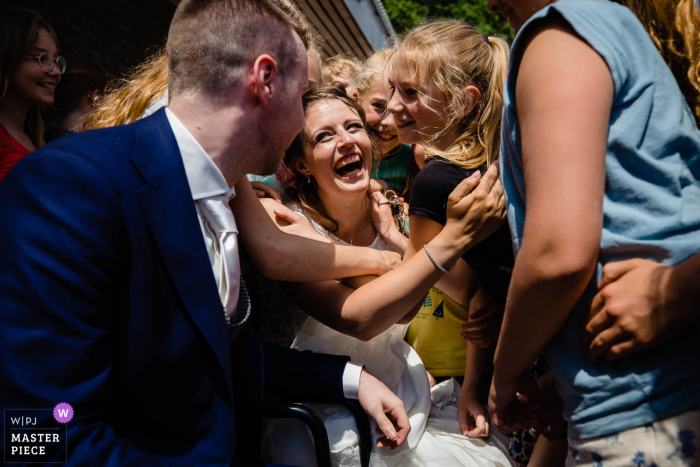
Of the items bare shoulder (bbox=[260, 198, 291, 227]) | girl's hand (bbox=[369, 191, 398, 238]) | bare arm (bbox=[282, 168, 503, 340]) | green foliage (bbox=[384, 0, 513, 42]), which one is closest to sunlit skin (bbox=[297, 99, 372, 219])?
girl's hand (bbox=[369, 191, 398, 238])

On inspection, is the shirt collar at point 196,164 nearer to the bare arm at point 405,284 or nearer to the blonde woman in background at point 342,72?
the bare arm at point 405,284

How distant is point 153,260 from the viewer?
1.25 meters

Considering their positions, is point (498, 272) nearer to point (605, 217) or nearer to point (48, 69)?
point (605, 217)

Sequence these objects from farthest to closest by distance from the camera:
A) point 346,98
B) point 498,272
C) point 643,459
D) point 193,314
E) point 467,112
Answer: point 346,98 < point 467,112 < point 498,272 < point 193,314 < point 643,459

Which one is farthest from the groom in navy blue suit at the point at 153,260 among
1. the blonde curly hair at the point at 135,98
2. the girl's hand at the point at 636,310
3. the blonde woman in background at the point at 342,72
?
the blonde woman in background at the point at 342,72

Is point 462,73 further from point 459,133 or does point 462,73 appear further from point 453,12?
point 453,12

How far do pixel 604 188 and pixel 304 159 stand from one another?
5.99ft

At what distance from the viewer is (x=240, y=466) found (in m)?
1.43

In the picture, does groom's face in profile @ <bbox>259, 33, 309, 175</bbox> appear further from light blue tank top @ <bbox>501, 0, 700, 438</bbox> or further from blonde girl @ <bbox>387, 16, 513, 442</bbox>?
light blue tank top @ <bbox>501, 0, 700, 438</bbox>

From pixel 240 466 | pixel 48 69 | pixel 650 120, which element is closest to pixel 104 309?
pixel 240 466

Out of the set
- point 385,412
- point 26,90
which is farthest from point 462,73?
point 26,90

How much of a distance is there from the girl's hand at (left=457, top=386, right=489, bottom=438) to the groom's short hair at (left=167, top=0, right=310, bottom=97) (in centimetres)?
166

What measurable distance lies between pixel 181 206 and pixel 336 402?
101 cm

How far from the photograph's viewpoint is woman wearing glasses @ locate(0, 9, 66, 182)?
2998mm
